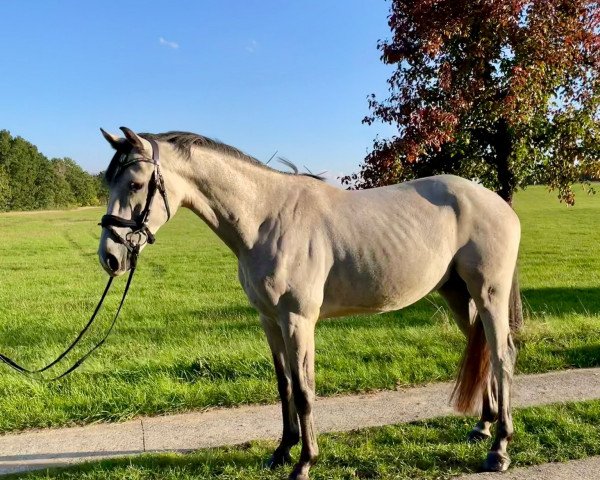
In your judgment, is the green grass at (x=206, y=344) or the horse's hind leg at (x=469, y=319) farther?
the green grass at (x=206, y=344)

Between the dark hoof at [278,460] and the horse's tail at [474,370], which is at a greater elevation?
the horse's tail at [474,370]

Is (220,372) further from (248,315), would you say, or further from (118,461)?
(248,315)

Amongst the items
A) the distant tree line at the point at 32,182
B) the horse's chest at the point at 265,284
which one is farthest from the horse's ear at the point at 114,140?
the distant tree line at the point at 32,182

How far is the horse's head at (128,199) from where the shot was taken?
2877mm

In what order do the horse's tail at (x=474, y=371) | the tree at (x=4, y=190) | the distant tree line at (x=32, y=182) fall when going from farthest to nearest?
the distant tree line at (x=32, y=182) < the tree at (x=4, y=190) < the horse's tail at (x=474, y=371)

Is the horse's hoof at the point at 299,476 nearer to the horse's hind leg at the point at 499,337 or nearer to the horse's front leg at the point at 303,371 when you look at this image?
the horse's front leg at the point at 303,371

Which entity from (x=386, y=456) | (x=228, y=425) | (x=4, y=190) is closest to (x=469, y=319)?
(x=386, y=456)

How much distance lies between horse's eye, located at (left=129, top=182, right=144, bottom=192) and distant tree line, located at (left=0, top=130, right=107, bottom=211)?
231 ft

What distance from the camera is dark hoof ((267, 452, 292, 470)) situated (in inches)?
135

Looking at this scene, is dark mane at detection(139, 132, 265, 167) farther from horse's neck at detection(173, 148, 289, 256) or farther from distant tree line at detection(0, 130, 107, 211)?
distant tree line at detection(0, 130, 107, 211)

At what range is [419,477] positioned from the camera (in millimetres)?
3160

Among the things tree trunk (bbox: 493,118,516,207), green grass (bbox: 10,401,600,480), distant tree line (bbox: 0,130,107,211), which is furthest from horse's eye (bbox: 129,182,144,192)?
distant tree line (bbox: 0,130,107,211)

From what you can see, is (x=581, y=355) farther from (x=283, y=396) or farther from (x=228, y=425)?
(x=228, y=425)

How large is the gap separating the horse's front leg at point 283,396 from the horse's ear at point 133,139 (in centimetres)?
141
